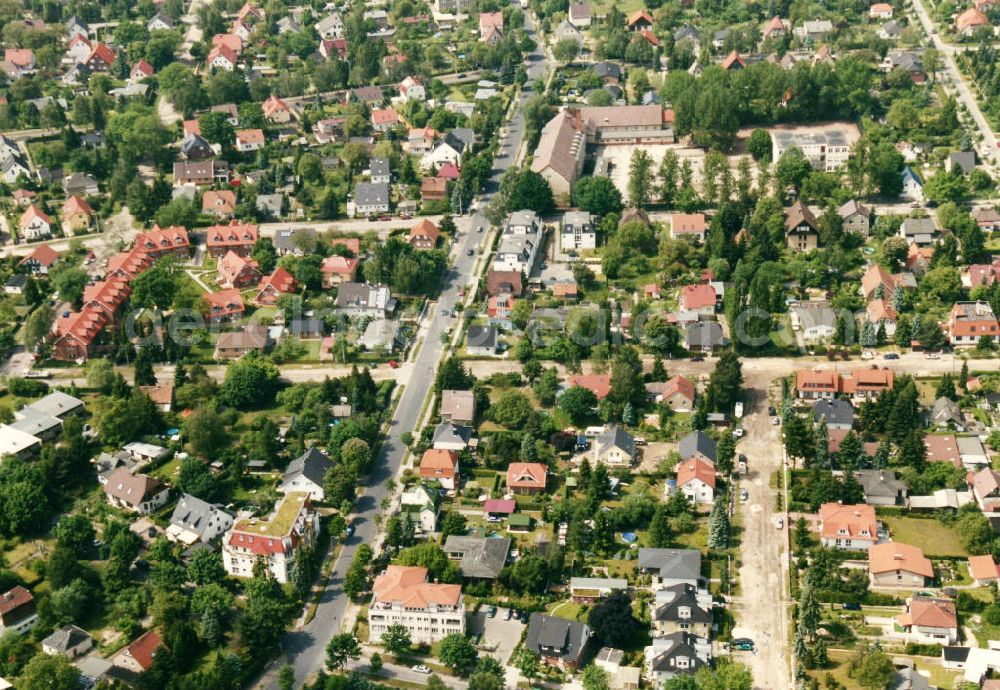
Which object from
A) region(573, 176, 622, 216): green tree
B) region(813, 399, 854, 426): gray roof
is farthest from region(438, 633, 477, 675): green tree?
region(573, 176, 622, 216): green tree

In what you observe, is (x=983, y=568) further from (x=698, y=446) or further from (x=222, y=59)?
(x=222, y=59)

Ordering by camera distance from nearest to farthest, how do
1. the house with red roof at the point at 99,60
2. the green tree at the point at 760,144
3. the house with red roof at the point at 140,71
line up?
1. the green tree at the point at 760,144
2. the house with red roof at the point at 140,71
3. the house with red roof at the point at 99,60

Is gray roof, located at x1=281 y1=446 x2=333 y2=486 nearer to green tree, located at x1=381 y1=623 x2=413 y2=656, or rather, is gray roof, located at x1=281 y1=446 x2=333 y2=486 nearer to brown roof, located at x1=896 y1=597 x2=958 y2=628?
green tree, located at x1=381 y1=623 x2=413 y2=656

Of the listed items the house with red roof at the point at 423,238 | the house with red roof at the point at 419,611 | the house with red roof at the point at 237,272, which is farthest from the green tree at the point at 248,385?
the house with red roof at the point at 419,611

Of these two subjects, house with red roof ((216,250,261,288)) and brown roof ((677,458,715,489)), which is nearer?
brown roof ((677,458,715,489))

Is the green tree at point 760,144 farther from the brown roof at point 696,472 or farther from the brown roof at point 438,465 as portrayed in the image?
the brown roof at point 438,465

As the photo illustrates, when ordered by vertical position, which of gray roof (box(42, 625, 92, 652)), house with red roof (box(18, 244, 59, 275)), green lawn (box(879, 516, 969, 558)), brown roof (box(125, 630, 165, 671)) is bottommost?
house with red roof (box(18, 244, 59, 275))
